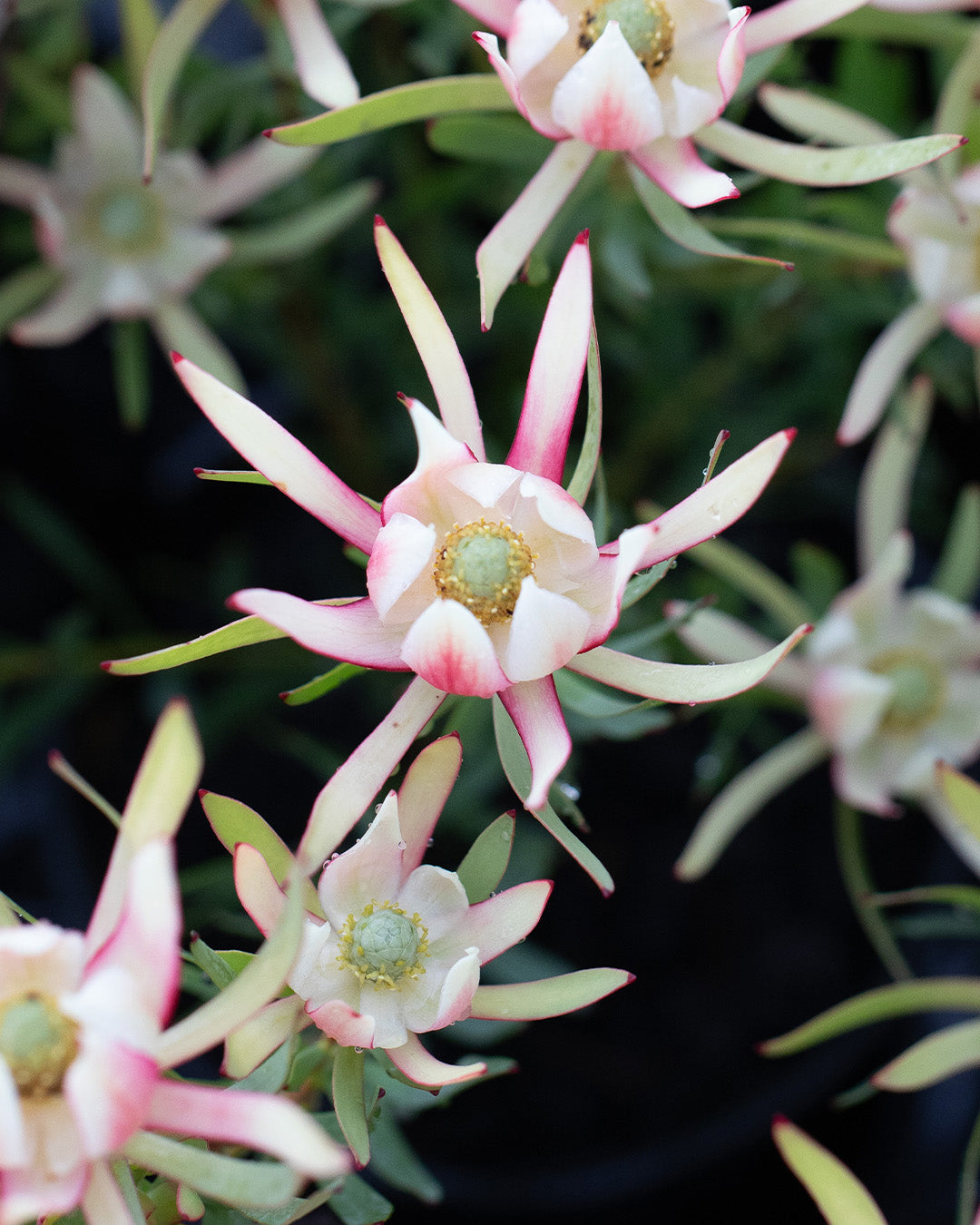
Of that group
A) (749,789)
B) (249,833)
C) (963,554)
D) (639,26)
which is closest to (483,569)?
(249,833)

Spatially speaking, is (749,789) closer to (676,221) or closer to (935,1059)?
→ (935,1059)

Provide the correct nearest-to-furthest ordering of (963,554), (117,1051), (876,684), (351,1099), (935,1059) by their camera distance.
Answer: (117,1051) < (351,1099) < (935,1059) < (876,684) < (963,554)

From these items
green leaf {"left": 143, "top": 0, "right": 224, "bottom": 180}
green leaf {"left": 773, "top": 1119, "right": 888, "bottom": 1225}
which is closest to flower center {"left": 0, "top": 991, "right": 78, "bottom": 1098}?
green leaf {"left": 773, "top": 1119, "right": 888, "bottom": 1225}

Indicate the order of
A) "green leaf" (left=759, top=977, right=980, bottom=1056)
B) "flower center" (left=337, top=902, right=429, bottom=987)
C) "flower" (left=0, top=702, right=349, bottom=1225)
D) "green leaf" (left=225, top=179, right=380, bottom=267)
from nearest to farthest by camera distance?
"flower" (left=0, top=702, right=349, bottom=1225)
"flower center" (left=337, top=902, right=429, bottom=987)
"green leaf" (left=759, top=977, right=980, bottom=1056)
"green leaf" (left=225, top=179, right=380, bottom=267)

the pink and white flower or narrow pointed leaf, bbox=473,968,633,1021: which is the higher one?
the pink and white flower

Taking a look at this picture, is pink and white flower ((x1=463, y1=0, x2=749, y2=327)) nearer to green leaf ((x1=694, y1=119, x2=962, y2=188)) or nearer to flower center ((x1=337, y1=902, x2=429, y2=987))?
green leaf ((x1=694, y1=119, x2=962, y2=188))

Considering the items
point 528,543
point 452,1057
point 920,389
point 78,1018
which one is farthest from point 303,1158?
point 452,1057

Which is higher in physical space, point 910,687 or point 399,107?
point 399,107
